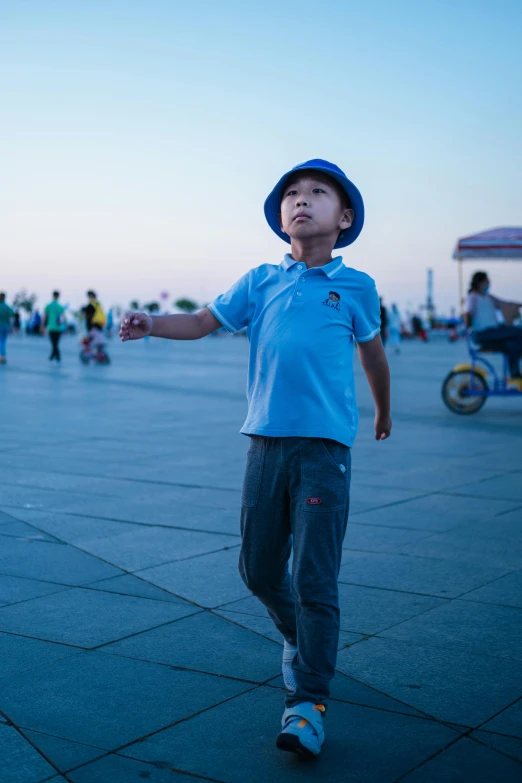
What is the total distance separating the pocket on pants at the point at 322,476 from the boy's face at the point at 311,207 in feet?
2.15

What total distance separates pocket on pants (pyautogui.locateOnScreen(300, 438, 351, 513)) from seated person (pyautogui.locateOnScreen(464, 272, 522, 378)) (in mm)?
9408

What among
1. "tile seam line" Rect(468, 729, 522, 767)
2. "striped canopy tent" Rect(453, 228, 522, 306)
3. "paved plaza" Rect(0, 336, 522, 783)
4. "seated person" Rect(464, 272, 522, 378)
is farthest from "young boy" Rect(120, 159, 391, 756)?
"striped canopy tent" Rect(453, 228, 522, 306)

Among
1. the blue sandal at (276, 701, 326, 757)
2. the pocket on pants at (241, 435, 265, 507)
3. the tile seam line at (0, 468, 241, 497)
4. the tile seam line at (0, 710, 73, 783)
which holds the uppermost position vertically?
the pocket on pants at (241, 435, 265, 507)

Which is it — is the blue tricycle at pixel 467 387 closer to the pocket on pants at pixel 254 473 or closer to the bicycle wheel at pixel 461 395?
the bicycle wheel at pixel 461 395

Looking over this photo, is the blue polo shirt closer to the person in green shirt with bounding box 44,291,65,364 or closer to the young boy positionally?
the young boy

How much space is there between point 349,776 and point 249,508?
79cm

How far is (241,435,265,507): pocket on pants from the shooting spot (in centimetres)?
297

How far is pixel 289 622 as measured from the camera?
313cm

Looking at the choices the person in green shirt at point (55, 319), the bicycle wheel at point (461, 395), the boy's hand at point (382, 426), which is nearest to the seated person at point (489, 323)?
the bicycle wheel at point (461, 395)

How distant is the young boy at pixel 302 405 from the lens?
2.88m

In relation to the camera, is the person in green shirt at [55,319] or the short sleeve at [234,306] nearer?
the short sleeve at [234,306]

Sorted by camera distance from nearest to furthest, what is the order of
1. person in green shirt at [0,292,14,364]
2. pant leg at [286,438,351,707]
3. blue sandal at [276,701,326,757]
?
blue sandal at [276,701,326,757] < pant leg at [286,438,351,707] < person in green shirt at [0,292,14,364]

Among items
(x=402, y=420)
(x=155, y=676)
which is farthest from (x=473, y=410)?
(x=155, y=676)

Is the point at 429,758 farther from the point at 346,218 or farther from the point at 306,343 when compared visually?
the point at 346,218
